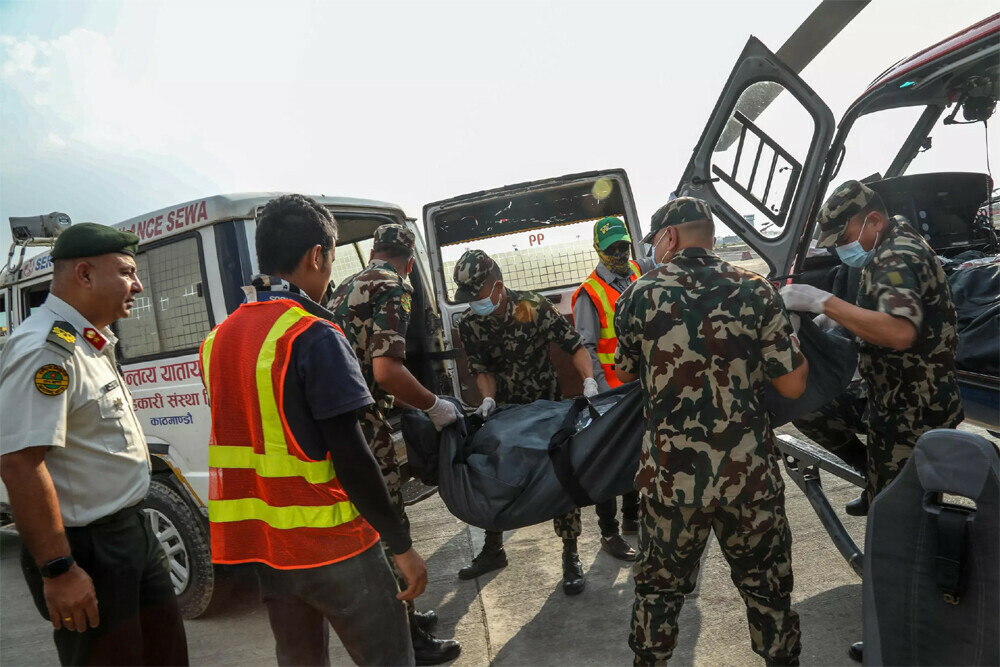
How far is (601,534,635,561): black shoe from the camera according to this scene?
334cm

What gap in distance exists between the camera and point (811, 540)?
10.8ft

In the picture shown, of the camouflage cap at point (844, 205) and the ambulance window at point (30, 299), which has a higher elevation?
the ambulance window at point (30, 299)

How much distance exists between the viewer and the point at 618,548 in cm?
337

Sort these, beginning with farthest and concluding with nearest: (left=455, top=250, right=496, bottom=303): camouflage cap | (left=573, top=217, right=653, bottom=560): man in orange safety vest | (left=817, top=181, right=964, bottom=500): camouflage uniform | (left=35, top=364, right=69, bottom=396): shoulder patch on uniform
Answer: (left=573, top=217, right=653, bottom=560): man in orange safety vest → (left=455, top=250, right=496, bottom=303): camouflage cap → (left=817, top=181, right=964, bottom=500): camouflage uniform → (left=35, top=364, right=69, bottom=396): shoulder patch on uniform

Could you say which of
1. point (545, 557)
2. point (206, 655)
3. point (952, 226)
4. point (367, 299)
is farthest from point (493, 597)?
point (952, 226)

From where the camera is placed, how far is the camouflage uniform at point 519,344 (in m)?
3.37

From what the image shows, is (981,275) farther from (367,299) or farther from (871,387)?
(367,299)

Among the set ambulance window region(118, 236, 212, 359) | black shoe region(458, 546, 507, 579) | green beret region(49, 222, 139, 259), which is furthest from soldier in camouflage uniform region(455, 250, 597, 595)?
green beret region(49, 222, 139, 259)

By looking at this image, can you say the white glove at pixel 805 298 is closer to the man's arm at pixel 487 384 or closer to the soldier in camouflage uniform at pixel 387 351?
the soldier in camouflage uniform at pixel 387 351

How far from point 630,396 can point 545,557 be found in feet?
5.35

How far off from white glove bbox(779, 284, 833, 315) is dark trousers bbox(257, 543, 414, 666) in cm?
166

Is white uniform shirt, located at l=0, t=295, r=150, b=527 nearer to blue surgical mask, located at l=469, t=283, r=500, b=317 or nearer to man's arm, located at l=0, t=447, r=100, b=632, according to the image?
man's arm, located at l=0, t=447, r=100, b=632

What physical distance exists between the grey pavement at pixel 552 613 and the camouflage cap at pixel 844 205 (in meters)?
1.63

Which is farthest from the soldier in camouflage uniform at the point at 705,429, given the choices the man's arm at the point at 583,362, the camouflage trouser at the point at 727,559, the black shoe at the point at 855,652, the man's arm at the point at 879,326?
the man's arm at the point at 583,362
